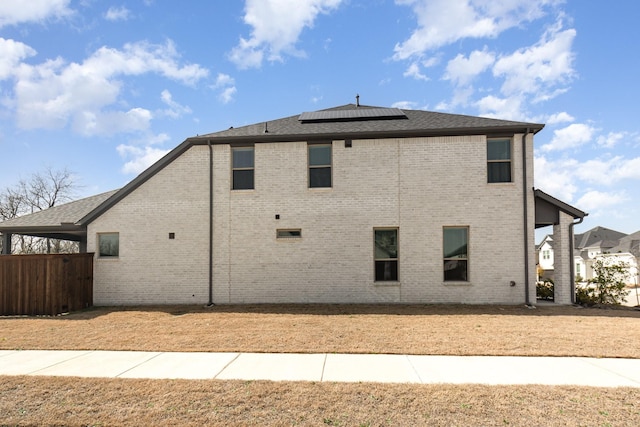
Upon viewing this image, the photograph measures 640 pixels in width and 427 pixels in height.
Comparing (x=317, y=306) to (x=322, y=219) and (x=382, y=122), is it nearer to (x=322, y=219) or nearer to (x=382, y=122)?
(x=322, y=219)

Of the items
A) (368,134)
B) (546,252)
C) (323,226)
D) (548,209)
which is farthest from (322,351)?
(546,252)

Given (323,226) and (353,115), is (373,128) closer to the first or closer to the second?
(353,115)

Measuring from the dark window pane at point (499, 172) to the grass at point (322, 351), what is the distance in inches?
168

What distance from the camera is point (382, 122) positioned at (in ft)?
43.8

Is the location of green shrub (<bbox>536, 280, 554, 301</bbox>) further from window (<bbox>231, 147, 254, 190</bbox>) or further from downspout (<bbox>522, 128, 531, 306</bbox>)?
window (<bbox>231, 147, 254, 190</bbox>)

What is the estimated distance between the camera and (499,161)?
12.2 meters

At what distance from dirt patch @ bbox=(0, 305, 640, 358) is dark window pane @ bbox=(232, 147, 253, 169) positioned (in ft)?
16.1

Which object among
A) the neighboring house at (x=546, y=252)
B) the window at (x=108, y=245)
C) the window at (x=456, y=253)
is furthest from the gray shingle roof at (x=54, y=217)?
the neighboring house at (x=546, y=252)

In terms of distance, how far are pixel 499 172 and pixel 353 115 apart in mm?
5765

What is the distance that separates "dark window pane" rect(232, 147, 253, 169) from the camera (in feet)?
42.0

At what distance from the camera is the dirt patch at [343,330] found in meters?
6.89

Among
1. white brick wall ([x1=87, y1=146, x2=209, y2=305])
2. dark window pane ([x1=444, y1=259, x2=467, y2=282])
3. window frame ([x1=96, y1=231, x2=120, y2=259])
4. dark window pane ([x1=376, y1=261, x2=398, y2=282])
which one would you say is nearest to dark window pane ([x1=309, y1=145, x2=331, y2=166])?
white brick wall ([x1=87, y1=146, x2=209, y2=305])

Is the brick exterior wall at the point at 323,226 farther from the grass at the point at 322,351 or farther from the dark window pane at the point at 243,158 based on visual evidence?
the grass at the point at 322,351

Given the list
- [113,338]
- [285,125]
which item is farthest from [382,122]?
[113,338]
